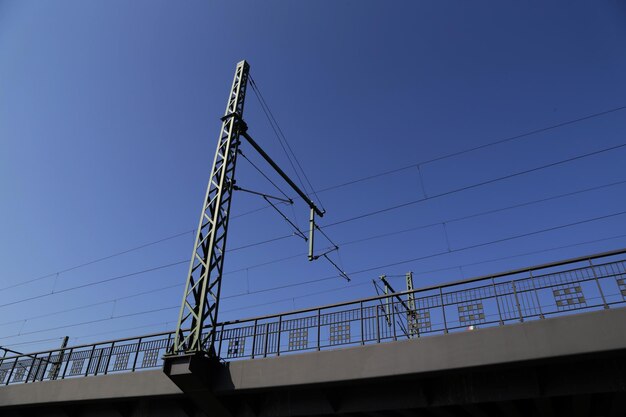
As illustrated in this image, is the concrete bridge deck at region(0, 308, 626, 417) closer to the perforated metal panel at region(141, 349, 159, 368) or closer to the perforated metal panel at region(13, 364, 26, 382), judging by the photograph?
the perforated metal panel at region(141, 349, 159, 368)

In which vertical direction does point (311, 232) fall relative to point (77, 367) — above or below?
above

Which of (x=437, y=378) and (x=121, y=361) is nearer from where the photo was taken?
(x=437, y=378)

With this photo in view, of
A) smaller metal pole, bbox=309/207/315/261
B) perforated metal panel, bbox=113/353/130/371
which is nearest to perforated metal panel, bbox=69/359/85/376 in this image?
perforated metal panel, bbox=113/353/130/371

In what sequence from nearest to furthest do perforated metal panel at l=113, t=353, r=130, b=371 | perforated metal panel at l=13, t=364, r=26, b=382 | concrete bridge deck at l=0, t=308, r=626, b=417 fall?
concrete bridge deck at l=0, t=308, r=626, b=417, perforated metal panel at l=113, t=353, r=130, b=371, perforated metal panel at l=13, t=364, r=26, b=382

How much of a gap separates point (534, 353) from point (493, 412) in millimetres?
4023

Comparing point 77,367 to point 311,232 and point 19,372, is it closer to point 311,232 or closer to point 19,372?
point 19,372

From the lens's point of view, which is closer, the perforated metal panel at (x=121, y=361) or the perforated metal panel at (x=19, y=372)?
the perforated metal panel at (x=121, y=361)

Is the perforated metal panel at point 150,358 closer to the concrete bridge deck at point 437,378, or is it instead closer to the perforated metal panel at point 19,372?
the concrete bridge deck at point 437,378

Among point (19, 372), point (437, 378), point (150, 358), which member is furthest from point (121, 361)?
point (437, 378)

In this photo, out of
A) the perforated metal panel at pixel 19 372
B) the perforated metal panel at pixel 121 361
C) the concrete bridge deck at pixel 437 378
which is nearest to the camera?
the concrete bridge deck at pixel 437 378

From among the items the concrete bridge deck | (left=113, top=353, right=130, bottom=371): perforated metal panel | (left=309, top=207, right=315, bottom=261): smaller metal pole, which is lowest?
the concrete bridge deck

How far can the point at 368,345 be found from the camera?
962 cm

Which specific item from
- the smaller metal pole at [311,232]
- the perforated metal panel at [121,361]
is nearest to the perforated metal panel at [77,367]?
the perforated metal panel at [121,361]

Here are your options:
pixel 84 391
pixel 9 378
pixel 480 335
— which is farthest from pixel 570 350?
pixel 9 378
